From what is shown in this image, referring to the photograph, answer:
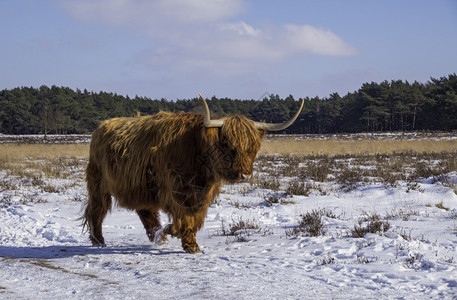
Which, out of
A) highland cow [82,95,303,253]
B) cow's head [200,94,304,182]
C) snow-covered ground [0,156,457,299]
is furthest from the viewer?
highland cow [82,95,303,253]

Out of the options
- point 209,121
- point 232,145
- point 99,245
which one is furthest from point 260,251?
point 99,245

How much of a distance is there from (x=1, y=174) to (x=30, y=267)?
11.7 metres

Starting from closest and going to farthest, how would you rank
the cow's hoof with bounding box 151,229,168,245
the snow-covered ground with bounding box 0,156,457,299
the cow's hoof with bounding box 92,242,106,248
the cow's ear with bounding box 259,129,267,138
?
1. the snow-covered ground with bounding box 0,156,457,299
2. the cow's ear with bounding box 259,129,267,138
3. the cow's hoof with bounding box 151,229,168,245
4. the cow's hoof with bounding box 92,242,106,248

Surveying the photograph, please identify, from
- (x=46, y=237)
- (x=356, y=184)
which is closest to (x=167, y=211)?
(x=46, y=237)

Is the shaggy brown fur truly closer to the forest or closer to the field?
the field

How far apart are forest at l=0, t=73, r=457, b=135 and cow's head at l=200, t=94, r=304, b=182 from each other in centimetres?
4975

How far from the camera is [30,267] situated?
4984 mm

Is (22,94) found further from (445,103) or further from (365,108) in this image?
(445,103)

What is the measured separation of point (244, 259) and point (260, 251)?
477 mm

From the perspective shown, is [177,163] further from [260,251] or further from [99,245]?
[99,245]

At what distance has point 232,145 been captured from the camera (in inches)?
200

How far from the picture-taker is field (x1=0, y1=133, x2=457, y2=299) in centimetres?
400

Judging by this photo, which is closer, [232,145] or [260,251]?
[232,145]

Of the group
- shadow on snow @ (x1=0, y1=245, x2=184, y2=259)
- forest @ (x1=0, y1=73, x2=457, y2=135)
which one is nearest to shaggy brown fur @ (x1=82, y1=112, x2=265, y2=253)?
shadow on snow @ (x1=0, y1=245, x2=184, y2=259)
